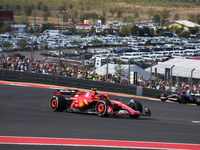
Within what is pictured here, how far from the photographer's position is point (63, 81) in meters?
21.5

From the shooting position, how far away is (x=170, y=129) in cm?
894

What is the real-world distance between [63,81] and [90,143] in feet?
49.1

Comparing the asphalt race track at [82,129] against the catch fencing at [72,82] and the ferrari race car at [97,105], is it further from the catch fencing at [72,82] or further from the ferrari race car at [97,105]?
the catch fencing at [72,82]

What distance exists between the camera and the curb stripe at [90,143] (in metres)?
6.43

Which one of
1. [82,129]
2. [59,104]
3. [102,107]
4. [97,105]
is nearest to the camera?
[82,129]

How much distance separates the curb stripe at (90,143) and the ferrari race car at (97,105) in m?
3.68

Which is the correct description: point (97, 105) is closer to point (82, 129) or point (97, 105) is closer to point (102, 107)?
point (102, 107)

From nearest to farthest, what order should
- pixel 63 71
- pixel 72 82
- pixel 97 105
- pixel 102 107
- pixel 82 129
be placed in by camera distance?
pixel 82 129 → pixel 102 107 → pixel 97 105 → pixel 72 82 → pixel 63 71

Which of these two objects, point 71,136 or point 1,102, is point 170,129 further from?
point 1,102

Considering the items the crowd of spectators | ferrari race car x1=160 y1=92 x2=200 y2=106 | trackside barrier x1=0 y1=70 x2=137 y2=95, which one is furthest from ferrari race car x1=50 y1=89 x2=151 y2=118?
the crowd of spectators

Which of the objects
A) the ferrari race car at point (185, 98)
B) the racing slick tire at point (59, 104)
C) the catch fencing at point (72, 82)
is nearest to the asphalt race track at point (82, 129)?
the racing slick tire at point (59, 104)

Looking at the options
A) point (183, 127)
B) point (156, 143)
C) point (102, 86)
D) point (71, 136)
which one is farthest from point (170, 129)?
point (102, 86)

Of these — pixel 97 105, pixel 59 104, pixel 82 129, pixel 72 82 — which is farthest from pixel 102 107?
pixel 72 82

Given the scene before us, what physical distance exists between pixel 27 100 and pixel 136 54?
124ft
